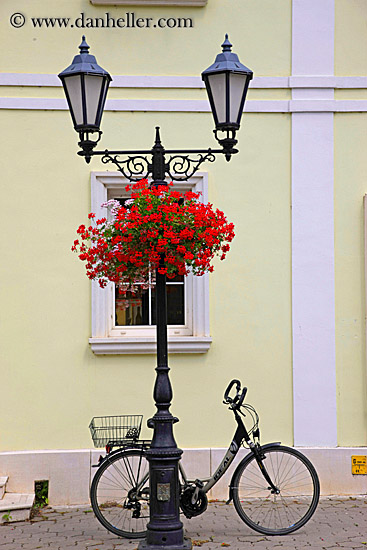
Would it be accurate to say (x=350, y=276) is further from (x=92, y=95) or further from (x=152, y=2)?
(x=92, y=95)

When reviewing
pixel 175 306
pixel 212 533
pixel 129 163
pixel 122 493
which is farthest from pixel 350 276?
pixel 122 493

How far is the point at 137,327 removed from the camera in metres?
7.71

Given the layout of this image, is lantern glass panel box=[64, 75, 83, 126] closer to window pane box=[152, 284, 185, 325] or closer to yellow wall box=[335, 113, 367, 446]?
window pane box=[152, 284, 185, 325]

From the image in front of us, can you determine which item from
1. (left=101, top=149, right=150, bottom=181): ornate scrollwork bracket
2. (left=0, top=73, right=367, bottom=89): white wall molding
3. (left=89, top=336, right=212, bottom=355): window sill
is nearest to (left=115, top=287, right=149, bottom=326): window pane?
(left=89, top=336, right=212, bottom=355): window sill

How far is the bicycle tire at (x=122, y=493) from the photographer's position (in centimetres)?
612

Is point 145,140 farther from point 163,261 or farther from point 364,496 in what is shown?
point 364,496

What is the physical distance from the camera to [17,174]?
24.6 feet

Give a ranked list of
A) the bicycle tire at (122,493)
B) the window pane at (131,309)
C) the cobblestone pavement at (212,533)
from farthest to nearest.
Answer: the window pane at (131,309)
the bicycle tire at (122,493)
the cobblestone pavement at (212,533)

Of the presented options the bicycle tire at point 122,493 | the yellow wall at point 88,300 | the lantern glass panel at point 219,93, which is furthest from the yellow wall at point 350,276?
the lantern glass panel at point 219,93

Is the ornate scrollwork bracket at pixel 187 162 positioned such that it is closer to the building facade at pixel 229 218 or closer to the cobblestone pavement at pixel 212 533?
the building facade at pixel 229 218

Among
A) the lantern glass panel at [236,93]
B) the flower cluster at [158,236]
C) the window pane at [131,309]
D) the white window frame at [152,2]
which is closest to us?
the flower cluster at [158,236]

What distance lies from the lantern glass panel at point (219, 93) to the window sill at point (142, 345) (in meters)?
2.68

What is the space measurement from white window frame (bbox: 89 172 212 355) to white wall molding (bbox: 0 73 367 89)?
35.5 inches

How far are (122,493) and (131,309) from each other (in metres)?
2.14
